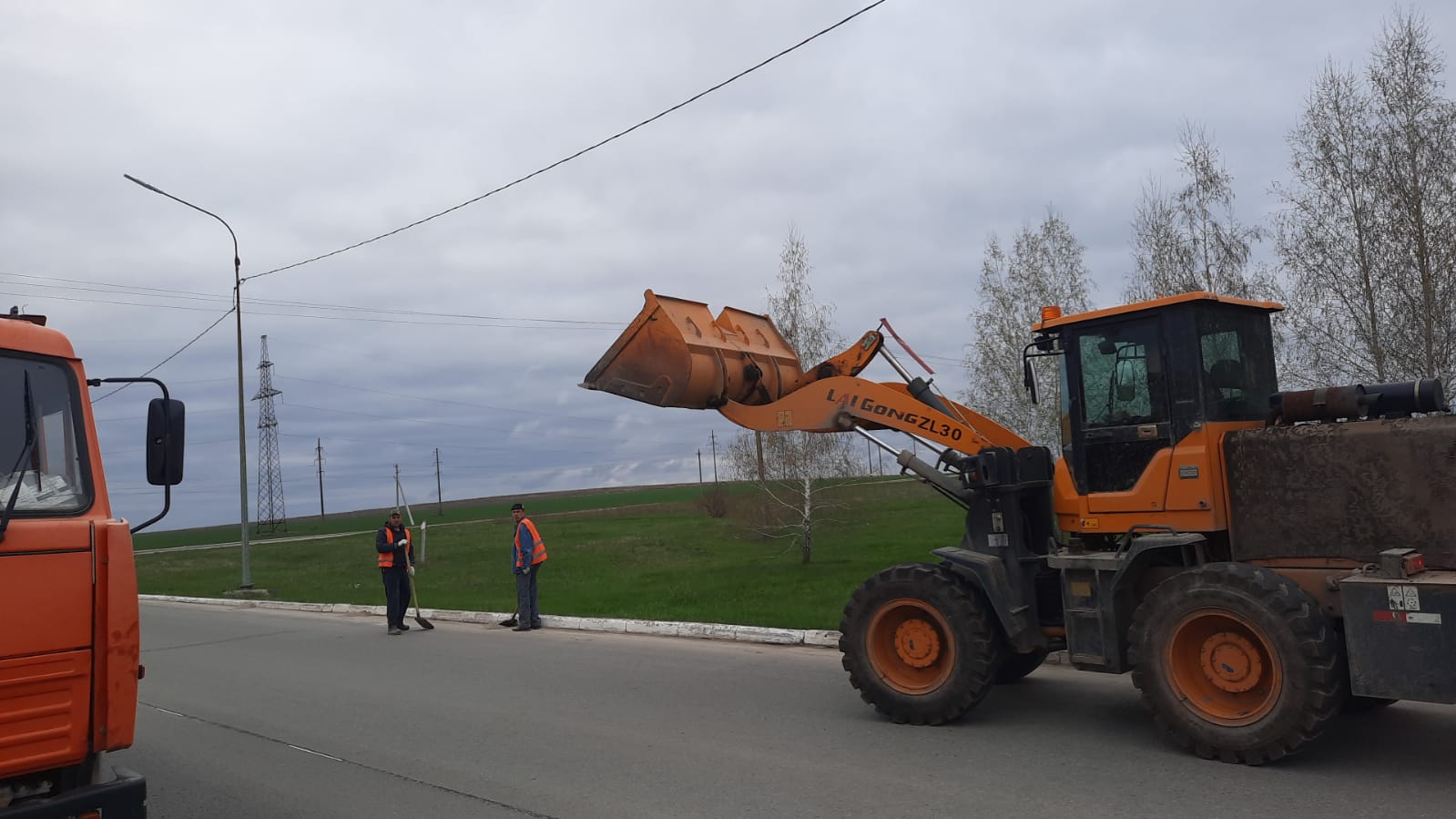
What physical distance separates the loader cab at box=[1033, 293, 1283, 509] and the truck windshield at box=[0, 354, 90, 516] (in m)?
6.00

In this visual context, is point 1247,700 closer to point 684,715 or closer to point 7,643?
point 684,715

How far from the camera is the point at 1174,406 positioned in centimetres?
689

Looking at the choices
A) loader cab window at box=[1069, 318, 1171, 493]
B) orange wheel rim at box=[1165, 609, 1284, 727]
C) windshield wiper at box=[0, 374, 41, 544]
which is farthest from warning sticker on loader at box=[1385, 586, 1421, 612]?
windshield wiper at box=[0, 374, 41, 544]

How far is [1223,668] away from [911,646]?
2171 millimetres

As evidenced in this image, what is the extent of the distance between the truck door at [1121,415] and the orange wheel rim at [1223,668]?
2.96 feet

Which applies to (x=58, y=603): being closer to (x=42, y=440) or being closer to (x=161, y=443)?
(x=42, y=440)

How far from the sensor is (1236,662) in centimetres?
621

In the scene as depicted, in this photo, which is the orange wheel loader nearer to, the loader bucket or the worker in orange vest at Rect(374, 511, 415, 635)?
the loader bucket

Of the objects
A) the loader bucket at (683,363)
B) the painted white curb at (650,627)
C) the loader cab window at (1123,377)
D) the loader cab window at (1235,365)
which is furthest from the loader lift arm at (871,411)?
the painted white curb at (650,627)

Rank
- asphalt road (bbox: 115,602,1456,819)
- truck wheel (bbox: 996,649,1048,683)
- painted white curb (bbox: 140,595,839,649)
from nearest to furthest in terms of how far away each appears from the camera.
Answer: asphalt road (bbox: 115,602,1456,819) < truck wheel (bbox: 996,649,1048,683) < painted white curb (bbox: 140,595,839,649)

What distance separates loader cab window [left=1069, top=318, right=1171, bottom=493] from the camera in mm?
7004

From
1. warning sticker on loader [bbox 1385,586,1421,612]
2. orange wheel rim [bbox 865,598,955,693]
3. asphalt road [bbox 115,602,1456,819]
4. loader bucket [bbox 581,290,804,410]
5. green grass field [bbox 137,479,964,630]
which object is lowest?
asphalt road [bbox 115,602,1456,819]

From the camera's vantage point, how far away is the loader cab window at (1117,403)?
700 cm

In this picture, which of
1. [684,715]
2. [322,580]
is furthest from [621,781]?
[322,580]
